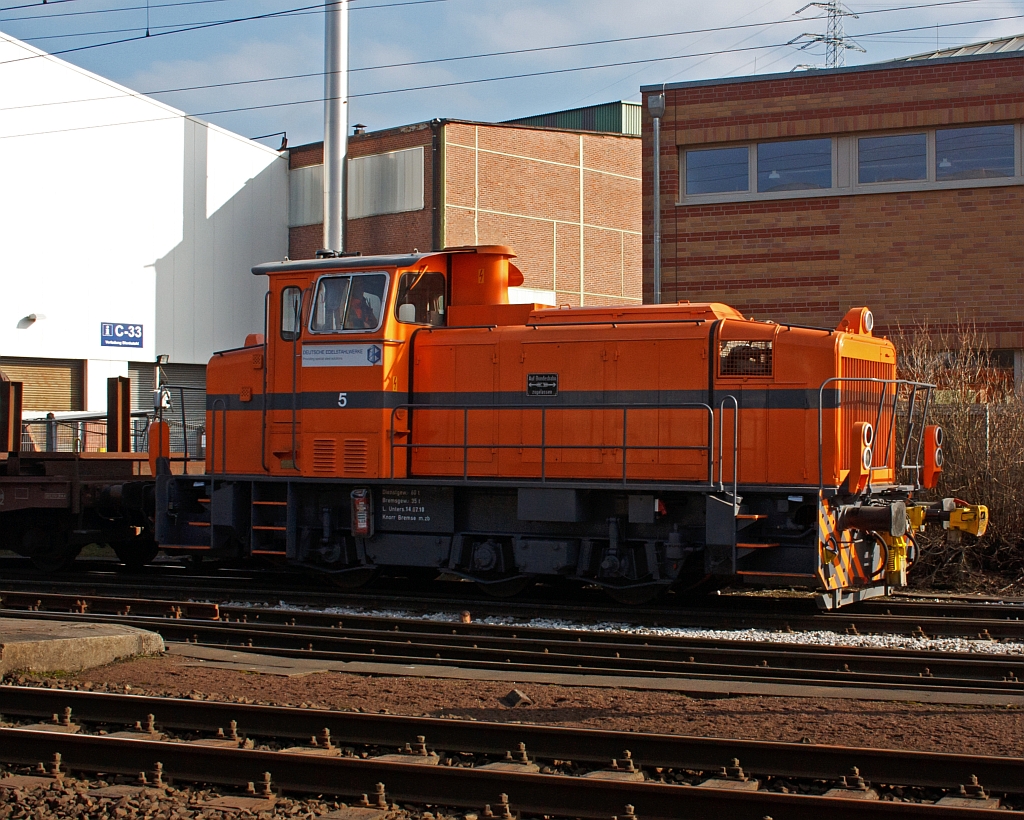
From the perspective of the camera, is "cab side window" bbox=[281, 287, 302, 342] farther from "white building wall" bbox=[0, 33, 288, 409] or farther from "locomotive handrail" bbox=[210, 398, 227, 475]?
"white building wall" bbox=[0, 33, 288, 409]

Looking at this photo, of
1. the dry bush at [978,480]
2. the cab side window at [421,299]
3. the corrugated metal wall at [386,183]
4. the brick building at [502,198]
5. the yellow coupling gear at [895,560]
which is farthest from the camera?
the corrugated metal wall at [386,183]

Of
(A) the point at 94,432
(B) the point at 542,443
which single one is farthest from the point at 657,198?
(A) the point at 94,432

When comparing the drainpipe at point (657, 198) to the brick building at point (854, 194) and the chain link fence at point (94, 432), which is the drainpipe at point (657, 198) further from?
the chain link fence at point (94, 432)

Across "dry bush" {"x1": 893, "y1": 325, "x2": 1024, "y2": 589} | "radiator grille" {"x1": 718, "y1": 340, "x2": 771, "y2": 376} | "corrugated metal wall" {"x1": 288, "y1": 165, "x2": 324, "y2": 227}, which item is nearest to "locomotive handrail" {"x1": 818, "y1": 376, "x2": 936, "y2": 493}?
"radiator grille" {"x1": 718, "y1": 340, "x2": 771, "y2": 376}

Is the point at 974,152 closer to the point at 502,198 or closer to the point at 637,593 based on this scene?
the point at 637,593

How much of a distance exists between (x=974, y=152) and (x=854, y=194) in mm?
1901

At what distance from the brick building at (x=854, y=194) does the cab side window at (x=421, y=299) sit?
7250 mm

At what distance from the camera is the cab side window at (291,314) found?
11.9m

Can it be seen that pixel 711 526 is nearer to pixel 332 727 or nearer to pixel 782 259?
pixel 332 727

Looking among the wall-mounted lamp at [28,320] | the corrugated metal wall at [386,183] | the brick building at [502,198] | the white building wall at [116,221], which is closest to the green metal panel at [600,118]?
the brick building at [502,198]

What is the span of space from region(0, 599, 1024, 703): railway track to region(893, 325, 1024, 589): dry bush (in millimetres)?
4627

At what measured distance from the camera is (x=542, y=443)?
10852 mm

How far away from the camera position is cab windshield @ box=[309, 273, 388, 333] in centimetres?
1146

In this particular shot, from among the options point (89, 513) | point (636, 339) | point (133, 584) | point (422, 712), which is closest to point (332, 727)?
point (422, 712)
